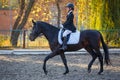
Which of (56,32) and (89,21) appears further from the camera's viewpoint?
(89,21)

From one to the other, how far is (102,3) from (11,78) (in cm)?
1266

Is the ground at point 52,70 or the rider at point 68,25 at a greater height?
the rider at point 68,25

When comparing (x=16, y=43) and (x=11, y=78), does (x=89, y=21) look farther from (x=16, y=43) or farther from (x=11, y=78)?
(x=11, y=78)

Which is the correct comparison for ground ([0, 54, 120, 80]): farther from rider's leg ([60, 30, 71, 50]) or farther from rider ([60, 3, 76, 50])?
rider ([60, 3, 76, 50])

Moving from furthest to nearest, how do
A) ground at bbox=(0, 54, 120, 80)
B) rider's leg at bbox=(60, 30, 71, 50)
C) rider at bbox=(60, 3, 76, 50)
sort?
rider's leg at bbox=(60, 30, 71, 50) → rider at bbox=(60, 3, 76, 50) → ground at bbox=(0, 54, 120, 80)

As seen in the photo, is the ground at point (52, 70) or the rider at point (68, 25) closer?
the ground at point (52, 70)

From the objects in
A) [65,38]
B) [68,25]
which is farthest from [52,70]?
[68,25]

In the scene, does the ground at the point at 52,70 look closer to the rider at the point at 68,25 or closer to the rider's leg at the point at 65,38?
the rider's leg at the point at 65,38

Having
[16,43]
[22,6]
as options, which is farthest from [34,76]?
[22,6]

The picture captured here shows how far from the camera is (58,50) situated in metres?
11.2

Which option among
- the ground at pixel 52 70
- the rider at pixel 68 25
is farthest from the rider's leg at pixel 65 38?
the ground at pixel 52 70

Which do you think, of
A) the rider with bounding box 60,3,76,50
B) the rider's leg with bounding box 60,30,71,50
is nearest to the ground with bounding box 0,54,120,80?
the rider's leg with bounding box 60,30,71,50

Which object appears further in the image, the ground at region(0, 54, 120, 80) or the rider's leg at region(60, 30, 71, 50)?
the rider's leg at region(60, 30, 71, 50)

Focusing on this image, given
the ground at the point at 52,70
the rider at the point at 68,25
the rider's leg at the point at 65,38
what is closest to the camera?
the ground at the point at 52,70
